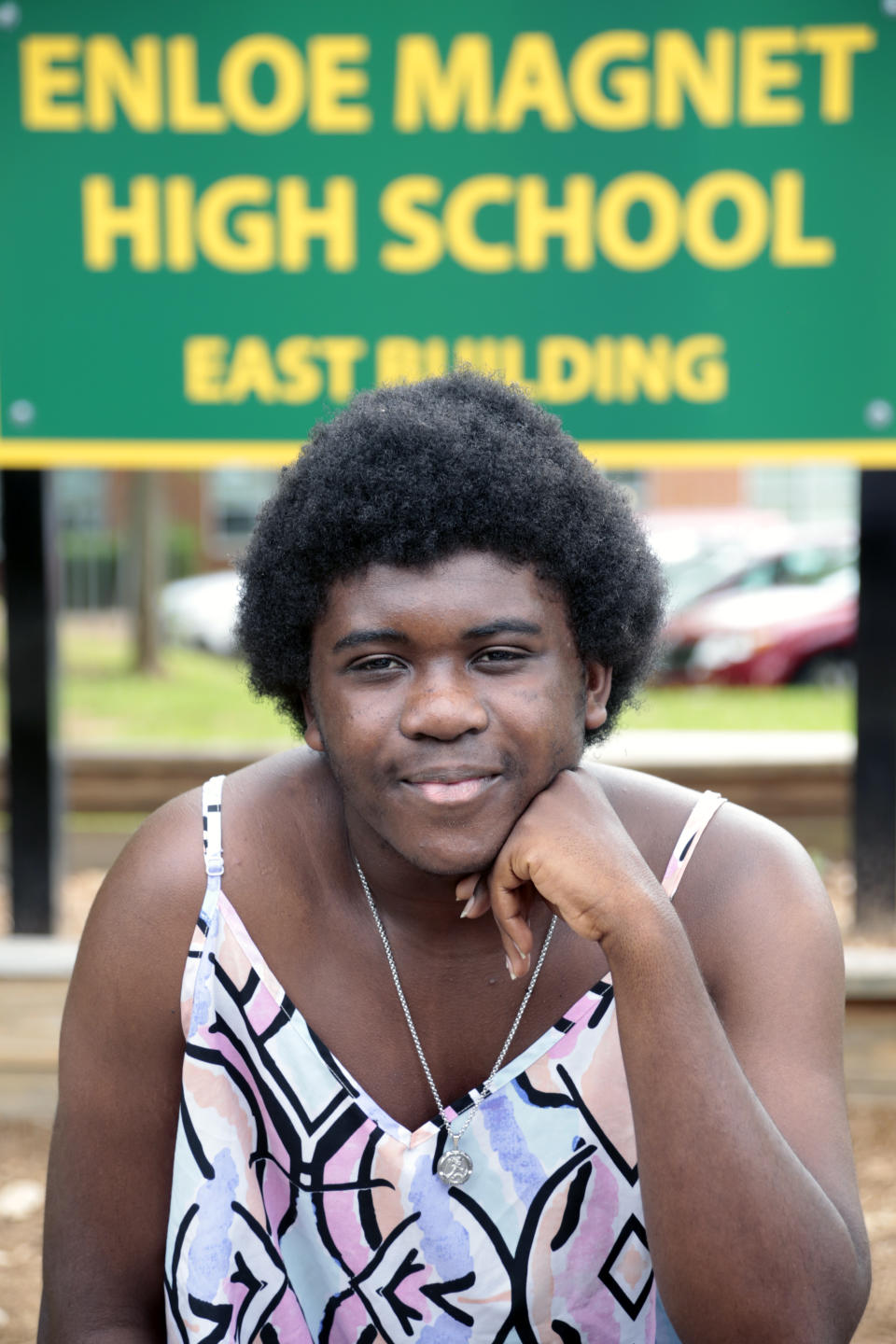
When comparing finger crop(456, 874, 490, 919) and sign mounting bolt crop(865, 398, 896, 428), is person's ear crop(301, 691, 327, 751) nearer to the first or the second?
finger crop(456, 874, 490, 919)

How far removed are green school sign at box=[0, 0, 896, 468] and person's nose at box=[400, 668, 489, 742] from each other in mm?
2062

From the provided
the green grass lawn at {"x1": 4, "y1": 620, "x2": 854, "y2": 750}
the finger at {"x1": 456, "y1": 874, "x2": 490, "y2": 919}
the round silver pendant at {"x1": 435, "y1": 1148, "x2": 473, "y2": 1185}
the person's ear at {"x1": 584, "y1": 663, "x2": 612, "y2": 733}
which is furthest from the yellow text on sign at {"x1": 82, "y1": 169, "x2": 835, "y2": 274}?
the green grass lawn at {"x1": 4, "y1": 620, "x2": 854, "y2": 750}

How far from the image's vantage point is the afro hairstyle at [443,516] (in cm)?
161

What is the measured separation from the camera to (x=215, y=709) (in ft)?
32.6

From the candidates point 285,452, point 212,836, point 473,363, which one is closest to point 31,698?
point 285,452

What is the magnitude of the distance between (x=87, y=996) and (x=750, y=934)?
2.74ft

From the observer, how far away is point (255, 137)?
348 cm

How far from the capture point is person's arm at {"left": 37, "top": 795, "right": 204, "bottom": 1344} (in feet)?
5.69

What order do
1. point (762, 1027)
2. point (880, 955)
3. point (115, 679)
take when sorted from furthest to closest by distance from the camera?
point (115, 679) < point (880, 955) < point (762, 1027)

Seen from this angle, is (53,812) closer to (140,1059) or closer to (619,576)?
(140,1059)

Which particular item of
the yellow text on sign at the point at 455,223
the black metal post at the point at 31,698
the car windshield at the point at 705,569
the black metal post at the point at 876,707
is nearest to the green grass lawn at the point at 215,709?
the car windshield at the point at 705,569

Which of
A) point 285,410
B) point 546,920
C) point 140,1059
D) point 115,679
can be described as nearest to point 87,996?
point 140,1059

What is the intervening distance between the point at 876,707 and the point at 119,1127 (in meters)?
2.54

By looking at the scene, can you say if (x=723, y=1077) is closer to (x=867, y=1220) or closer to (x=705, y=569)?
(x=867, y=1220)
